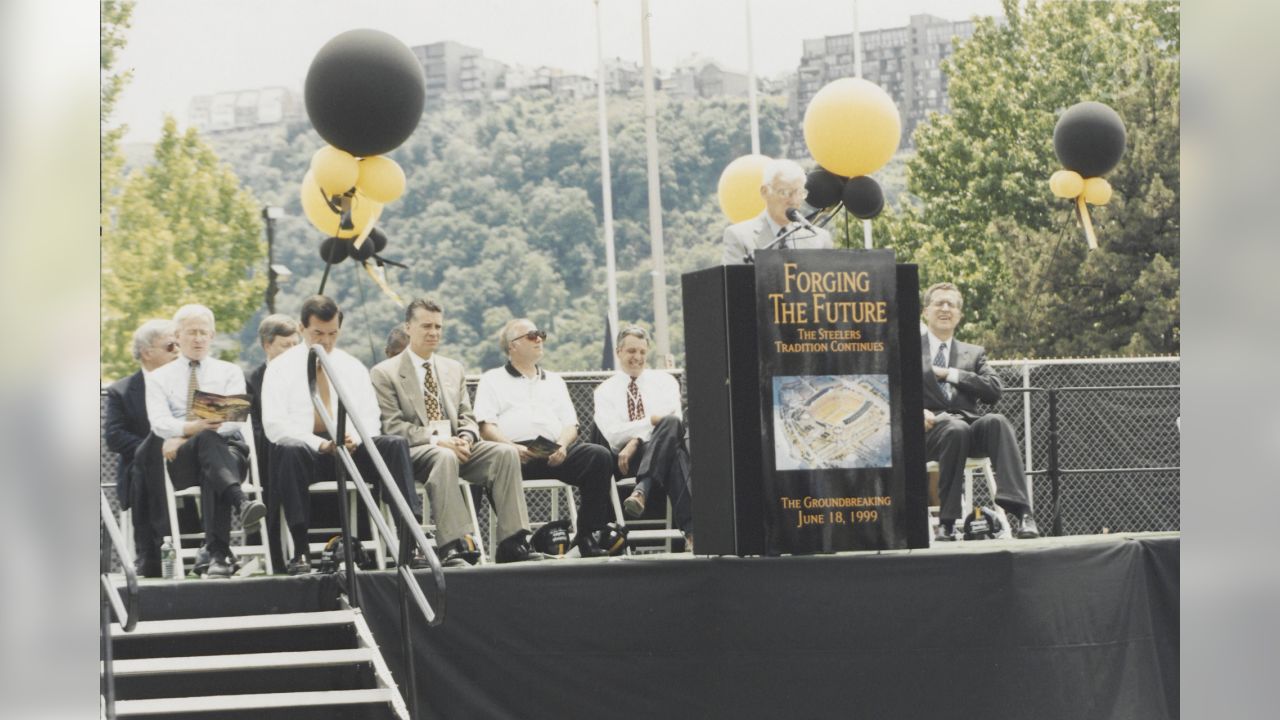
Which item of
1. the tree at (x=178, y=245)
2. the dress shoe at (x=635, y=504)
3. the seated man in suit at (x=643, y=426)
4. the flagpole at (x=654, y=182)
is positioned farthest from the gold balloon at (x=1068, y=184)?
the tree at (x=178, y=245)

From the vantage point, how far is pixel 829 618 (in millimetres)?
7172

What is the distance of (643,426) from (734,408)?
2330 millimetres

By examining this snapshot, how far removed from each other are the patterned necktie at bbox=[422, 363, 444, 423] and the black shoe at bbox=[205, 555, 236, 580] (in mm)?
1454

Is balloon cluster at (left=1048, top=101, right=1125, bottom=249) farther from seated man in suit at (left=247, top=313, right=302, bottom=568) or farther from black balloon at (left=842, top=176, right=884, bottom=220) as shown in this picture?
seated man in suit at (left=247, top=313, right=302, bottom=568)

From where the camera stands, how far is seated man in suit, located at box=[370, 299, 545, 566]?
818 centimetres

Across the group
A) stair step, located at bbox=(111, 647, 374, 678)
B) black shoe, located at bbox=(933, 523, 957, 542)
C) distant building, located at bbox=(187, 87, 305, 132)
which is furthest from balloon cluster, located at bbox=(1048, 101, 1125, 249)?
distant building, located at bbox=(187, 87, 305, 132)

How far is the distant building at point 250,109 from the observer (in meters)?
61.5

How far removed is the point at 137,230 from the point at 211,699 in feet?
88.5

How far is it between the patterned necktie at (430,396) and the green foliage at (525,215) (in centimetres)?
3730

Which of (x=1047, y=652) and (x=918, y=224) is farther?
(x=918, y=224)

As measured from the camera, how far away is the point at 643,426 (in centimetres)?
925
